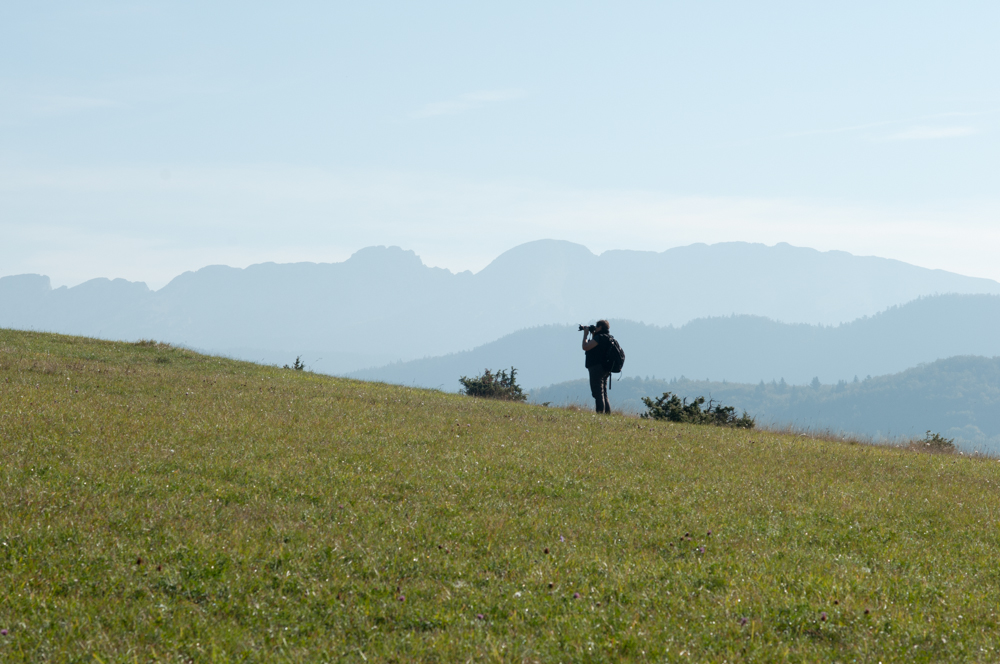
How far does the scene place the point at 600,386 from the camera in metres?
25.5

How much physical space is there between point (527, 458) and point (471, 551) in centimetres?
563

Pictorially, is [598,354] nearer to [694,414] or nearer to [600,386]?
[600,386]

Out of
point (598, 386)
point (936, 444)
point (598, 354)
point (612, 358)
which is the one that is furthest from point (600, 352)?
point (936, 444)

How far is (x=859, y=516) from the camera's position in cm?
1213

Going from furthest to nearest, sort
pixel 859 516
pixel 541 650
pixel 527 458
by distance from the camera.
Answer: pixel 527 458 < pixel 859 516 < pixel 541 650

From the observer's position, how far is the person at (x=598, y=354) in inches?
991

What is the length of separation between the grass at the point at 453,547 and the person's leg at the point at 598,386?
7.80 meters

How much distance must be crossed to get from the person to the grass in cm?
784

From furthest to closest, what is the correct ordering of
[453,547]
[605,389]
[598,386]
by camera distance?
1. [605,389]
2. [598,386]
3. [453,547]

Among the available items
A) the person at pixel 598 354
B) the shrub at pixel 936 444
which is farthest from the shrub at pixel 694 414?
the shrub at pixel 936 444

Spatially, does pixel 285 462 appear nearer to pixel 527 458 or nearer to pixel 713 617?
pixel 527 458

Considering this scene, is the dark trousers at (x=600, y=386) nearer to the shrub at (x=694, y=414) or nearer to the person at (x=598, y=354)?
the person at (x=598, y=354)

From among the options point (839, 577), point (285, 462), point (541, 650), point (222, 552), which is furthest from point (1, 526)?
point (839, 577)

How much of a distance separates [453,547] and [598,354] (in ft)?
53.1
